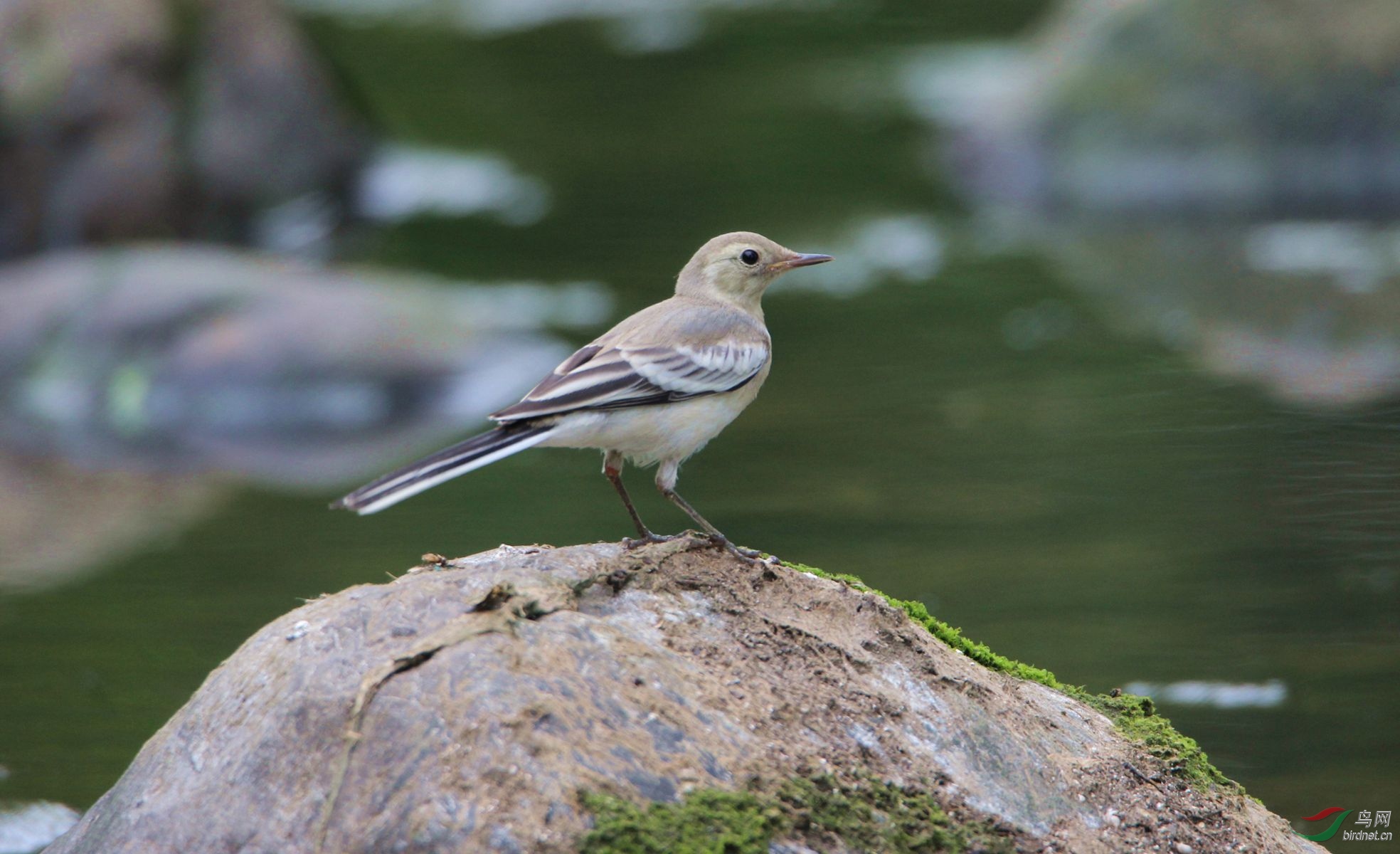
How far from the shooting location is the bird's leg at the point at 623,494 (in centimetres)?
602

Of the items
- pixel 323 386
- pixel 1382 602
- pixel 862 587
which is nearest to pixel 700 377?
pixel 862 587

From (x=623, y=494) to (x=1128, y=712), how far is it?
2.08 m

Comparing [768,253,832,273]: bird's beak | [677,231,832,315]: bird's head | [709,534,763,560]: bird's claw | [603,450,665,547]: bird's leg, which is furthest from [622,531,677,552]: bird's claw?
[768,253,832,273]: bird's beak

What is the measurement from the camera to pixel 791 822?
4.70m

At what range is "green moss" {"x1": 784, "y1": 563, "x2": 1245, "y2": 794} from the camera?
5.81m

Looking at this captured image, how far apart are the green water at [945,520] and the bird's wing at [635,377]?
3.20 meters

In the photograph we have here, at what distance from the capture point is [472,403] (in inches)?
551

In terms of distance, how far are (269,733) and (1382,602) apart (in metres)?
6.93

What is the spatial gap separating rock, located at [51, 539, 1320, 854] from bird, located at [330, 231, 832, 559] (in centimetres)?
38

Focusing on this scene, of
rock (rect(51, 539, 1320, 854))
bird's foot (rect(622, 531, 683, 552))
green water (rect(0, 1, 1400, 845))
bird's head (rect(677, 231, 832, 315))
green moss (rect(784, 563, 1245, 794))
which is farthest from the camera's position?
green water (rect(0, 1, 1400, 845))

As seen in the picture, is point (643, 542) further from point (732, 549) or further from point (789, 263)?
point (789, 263)

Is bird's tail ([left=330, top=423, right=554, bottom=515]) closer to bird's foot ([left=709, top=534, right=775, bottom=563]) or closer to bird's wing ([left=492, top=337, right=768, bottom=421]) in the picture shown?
bird's wing ([left=492, top=337, right=768, bottom=421])

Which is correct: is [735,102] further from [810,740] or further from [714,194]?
[810,740]

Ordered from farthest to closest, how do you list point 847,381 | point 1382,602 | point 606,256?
1. point 606,256
2. point 847,381
3. point 1382,602
